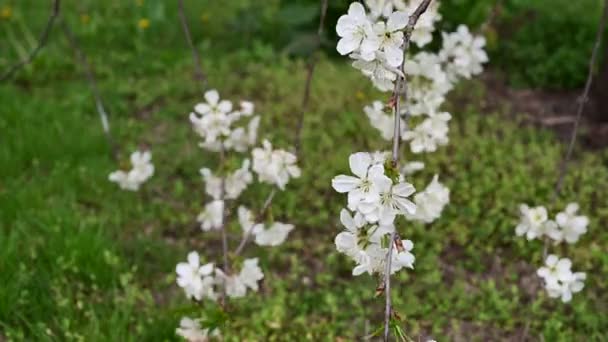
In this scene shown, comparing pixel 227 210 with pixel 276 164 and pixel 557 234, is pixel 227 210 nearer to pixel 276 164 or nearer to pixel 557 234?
pixel 276 164

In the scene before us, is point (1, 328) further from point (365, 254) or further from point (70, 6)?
point (70, 6)

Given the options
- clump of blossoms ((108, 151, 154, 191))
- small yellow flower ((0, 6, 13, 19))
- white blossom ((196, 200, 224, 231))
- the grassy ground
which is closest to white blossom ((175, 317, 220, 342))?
the grassy ground

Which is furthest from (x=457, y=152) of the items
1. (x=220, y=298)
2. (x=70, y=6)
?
(x=70, y=6)

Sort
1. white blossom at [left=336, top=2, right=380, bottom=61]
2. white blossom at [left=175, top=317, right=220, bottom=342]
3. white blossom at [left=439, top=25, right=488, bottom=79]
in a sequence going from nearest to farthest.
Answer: white blossom at [left=336, top=2, right=380, bottom=61] < white blossom at [left=175, top=317, right=220, bottom=342] < white blossom at [left=439, top=25, right=488, bottom=79]

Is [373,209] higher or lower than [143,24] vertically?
lower

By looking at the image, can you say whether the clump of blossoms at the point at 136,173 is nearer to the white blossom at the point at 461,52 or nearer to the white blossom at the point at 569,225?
the white blossom at the point at 461,52

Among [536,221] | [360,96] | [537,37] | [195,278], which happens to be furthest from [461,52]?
[537,37]

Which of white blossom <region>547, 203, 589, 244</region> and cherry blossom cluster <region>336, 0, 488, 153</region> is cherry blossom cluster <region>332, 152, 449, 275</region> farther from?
white blossom <region>547, 203, 589, 244</region>
